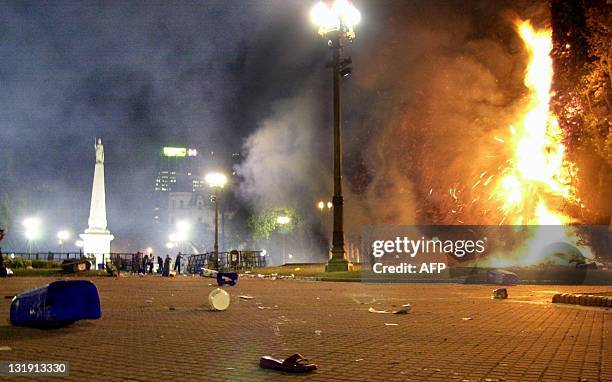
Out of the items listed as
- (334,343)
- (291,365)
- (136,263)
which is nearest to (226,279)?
(334,343)

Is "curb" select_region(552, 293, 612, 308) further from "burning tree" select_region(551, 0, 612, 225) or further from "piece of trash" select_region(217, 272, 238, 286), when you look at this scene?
"piece of trash" select_region(217, 272, 238, 286)

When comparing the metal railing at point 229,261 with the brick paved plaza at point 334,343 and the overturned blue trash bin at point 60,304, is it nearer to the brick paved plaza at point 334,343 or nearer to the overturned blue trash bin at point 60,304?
the brick paved plaza at point 334,343

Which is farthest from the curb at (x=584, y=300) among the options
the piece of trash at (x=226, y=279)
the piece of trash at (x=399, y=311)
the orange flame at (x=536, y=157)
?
the orange flame at (x=536, y=157)

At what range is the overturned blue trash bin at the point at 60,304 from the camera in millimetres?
7675

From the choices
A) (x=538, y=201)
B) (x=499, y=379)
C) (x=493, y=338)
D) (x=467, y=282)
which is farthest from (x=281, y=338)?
(x=538, y=201)

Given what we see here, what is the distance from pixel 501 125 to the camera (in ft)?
106

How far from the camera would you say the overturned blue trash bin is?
7.68m

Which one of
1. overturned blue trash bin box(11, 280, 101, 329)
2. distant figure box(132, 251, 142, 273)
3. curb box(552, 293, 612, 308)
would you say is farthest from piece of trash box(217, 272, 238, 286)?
distant figure box(132, 251, 142, 273)

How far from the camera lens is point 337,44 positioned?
26359 mm

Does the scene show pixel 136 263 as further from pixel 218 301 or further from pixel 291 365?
pixel 291 365

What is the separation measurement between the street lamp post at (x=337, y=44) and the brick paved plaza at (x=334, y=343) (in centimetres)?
1489

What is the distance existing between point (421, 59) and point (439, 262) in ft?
42.1

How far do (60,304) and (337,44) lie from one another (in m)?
20.7

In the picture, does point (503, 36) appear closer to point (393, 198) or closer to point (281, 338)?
point (393, 198)
